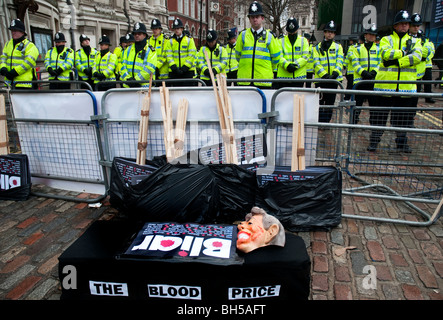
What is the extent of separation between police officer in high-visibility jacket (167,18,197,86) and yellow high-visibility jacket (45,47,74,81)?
9.13 feet

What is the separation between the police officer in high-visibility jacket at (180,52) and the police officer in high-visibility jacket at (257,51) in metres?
2.47

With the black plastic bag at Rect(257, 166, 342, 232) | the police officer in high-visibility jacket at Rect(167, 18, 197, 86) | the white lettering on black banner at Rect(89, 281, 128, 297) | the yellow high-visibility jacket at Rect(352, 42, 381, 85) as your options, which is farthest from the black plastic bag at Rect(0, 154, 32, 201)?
the yellow high-visibility jacket at Rect(352, 42, 381, 85)

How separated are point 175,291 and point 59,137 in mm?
3125

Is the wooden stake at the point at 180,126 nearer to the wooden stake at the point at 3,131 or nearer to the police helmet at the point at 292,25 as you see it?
the wooden stake at the point at 3,131

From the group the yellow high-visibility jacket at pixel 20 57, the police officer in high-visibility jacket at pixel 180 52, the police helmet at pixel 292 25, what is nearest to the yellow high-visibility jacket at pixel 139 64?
the police officer in high-visibility jacket at pixel 180 52

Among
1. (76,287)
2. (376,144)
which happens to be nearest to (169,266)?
(76,287)

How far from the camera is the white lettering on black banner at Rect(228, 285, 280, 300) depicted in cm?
240

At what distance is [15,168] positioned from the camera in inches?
177

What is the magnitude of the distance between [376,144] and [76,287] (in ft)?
15.2

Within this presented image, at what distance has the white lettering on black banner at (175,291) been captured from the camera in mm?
2410

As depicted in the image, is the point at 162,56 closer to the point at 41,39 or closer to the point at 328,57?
the point at 328,57

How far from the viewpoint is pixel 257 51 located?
20.6ft

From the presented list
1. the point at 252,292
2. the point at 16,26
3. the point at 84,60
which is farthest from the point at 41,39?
the point at 252,292

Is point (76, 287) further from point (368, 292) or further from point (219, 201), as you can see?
point (368, 292)
